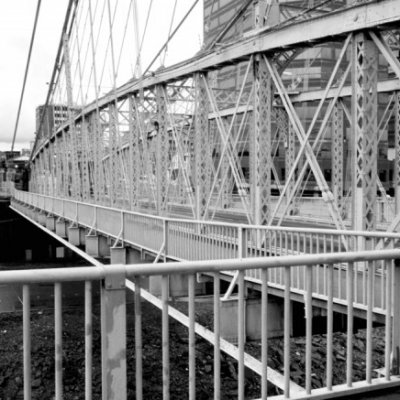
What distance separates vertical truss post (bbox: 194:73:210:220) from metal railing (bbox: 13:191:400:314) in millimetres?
2567

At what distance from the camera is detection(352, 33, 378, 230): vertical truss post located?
9.69 meters

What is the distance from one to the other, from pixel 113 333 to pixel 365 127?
25.6 ft

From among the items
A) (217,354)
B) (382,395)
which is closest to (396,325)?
(382,395)

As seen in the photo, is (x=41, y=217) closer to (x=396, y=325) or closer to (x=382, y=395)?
(x=396, y=325)

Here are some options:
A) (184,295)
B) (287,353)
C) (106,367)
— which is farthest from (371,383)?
(184,295)

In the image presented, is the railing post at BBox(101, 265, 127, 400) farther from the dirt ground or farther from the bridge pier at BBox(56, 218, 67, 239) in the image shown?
the bridge pier at BBox(56, 218, 67, 239)

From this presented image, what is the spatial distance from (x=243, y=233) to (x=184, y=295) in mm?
1973

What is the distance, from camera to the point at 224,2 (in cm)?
3703

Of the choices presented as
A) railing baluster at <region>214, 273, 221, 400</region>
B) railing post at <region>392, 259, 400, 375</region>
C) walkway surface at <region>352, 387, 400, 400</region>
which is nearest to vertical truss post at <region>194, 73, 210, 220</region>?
railing post at <region>392, 259, 400, 375</region>

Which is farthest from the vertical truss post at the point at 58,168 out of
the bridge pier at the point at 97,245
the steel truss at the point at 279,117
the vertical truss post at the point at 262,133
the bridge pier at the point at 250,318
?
the bridge pier at the point at 250,318

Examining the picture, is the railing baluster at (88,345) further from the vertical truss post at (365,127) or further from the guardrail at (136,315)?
the vertical truss post at (365,127)

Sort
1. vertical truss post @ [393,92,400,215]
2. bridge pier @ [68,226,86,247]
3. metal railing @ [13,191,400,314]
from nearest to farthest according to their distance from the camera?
metal railing @ [13,191,400,314] < vertical truss post @ [393,92,400,215] < bridge pier @ [68,226,86,247]

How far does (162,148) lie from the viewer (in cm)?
2056

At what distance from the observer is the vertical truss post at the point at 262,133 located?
519 inches
